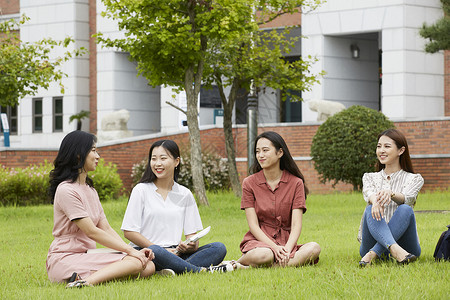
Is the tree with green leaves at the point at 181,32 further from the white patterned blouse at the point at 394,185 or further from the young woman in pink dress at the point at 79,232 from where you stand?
the young woman in pink dress at the point at 79,232

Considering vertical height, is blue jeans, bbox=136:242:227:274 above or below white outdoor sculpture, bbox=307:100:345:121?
below

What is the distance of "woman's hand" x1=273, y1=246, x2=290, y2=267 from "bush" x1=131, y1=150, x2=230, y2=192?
14.1 metres

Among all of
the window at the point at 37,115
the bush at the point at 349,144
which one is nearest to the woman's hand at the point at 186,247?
the bush at the point at 349,144

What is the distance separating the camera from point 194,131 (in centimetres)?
1551

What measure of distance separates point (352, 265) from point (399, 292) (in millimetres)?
1557

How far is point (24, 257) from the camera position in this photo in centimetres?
949

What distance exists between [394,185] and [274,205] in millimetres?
1126

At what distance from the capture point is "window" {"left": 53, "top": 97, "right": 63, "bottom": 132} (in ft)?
103

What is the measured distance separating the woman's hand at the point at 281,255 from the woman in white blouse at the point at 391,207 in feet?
2.16

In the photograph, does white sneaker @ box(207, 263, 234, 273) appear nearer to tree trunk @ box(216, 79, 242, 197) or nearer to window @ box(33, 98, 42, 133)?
tree trunk @ box(216, 79, 242, 197)

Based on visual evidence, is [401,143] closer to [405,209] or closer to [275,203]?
[405,209]

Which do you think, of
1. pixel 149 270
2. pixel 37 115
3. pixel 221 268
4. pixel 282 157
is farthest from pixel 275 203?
pixel 37 115

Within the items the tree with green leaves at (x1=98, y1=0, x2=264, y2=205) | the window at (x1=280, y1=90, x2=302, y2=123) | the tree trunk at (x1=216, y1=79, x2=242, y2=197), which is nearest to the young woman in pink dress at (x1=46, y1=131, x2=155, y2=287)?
the tree with green leaves at (x1=98, y1=0, x2=264, y2=205)

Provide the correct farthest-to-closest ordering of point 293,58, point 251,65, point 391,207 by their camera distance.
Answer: point 293,58
point 251,65
point 391,207
